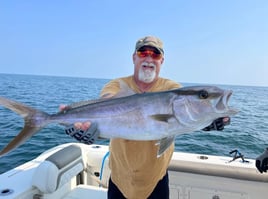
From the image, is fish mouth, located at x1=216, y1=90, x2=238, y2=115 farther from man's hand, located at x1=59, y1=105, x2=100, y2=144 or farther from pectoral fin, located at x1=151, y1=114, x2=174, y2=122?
man's hand, located at x1=59, y1=105, x2=100, y2=144

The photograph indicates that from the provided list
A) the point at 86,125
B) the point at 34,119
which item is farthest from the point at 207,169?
the point at 34,119

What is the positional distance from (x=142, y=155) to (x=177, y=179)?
1.68m

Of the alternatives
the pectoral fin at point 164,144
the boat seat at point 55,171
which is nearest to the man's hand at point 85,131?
the pectoral fin at point 164,144

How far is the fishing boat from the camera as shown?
12.4 ft

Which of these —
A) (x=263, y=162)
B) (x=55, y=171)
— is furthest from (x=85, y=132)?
(x=263, y=162)

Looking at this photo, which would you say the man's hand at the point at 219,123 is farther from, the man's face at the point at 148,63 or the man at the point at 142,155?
the man's face at the point at 148,63

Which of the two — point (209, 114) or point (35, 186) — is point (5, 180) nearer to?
point (35, 186)

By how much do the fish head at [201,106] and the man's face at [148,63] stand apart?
0.65 meters

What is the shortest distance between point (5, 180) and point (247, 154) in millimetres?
7117

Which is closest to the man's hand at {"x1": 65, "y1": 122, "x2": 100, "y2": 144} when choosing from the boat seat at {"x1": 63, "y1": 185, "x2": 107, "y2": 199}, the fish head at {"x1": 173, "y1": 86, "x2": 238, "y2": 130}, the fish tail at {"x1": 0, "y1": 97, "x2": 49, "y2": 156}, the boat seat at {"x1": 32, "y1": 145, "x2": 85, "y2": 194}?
the fish tail at {"x1": 0, "y1": 97, "x2": 49, "y2": 156}

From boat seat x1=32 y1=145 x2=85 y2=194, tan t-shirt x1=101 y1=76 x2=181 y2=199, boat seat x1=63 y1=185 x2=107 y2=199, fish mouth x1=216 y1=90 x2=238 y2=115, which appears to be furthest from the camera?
boat seat x1=63 y1=185 x2=107 y2=199

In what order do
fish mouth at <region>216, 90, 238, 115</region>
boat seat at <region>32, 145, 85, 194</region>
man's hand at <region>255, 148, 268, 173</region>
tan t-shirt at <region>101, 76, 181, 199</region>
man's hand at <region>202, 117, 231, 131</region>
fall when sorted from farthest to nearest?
boat seat at <region>32, 145, 85, 194</region> < man's hand at <region>255, 148, 268, 173</region> < tan t-shirt at <region>101, 76, 181, 199</region> < man's hand at <region>202, 117, 231, 131</region> < fish mouth at <region>216, 90, 238, 115</region>

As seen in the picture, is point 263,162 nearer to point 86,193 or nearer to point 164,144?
point 164,144

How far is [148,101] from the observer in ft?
7.71
